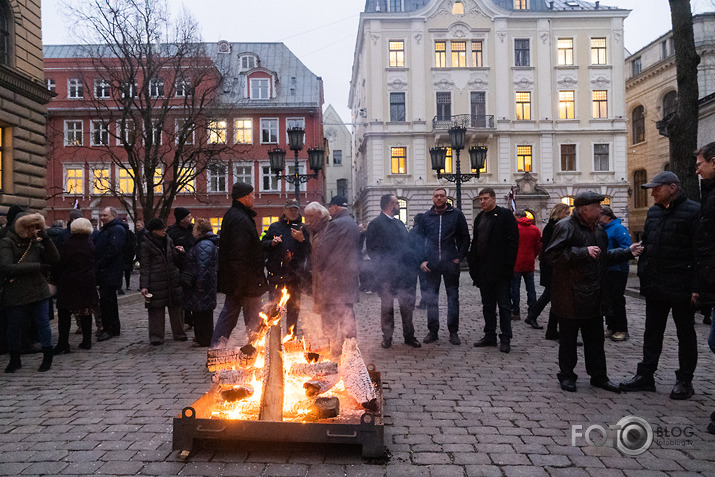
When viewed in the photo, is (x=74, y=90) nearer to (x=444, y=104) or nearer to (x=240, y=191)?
(x=444, y=104)

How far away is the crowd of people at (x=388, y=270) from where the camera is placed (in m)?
4.87

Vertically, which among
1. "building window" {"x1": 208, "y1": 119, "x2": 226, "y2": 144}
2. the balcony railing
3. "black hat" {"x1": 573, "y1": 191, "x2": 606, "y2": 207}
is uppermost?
the balcony railing

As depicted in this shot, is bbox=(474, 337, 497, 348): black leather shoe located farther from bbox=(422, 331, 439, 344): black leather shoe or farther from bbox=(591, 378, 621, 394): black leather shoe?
bbox=(591, 378, 621, 394): black leather shoe

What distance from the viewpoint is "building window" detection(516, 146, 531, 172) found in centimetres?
3606

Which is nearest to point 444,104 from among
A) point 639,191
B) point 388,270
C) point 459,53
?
point 459,53

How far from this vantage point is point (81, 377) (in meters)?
5.82

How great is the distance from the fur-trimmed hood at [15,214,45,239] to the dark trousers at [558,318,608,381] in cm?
636

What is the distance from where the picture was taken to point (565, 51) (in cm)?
3672

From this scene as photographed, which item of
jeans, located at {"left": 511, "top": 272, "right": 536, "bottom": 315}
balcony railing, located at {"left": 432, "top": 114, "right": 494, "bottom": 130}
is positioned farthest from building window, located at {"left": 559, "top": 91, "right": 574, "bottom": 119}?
jeans, located at {"left": 511, "top": 272, "right": 536, "bottom": 315}

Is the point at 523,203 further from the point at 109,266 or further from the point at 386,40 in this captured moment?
the point at 109,266

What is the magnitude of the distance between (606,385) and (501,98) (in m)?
33.8

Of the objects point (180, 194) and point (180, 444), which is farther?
point (180, 194)

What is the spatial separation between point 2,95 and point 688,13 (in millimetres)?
16093

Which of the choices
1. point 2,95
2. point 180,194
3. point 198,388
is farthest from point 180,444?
point 180,194
